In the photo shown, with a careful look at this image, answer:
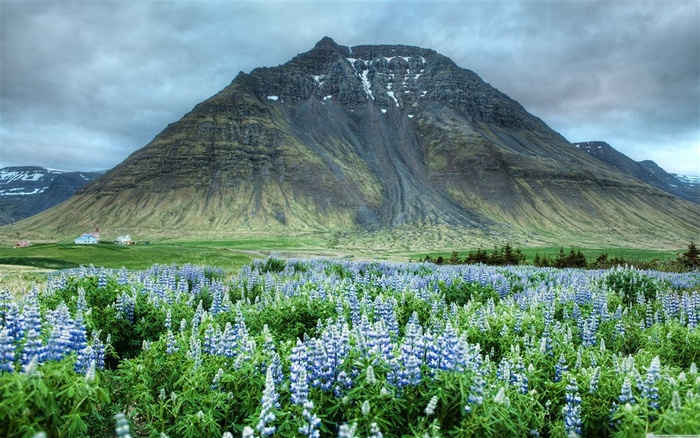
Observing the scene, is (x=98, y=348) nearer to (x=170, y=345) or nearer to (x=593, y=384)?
(x=170, y=345)

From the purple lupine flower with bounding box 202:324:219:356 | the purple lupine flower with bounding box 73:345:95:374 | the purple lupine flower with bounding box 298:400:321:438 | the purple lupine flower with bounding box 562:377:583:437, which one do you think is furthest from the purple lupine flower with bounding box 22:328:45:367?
the purple lupine flower with bounding box 562:377:583:437

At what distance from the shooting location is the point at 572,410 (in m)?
5.97

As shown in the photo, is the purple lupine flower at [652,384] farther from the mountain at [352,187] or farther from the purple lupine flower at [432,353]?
the mountain at [352,187]

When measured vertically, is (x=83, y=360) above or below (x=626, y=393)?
below

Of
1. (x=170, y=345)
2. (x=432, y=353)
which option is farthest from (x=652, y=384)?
(x=170, y=345)

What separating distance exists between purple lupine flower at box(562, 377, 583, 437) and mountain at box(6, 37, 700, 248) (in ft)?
329

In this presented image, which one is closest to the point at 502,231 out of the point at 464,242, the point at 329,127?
the point at 464,242

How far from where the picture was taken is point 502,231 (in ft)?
425

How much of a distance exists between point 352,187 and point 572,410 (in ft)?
470

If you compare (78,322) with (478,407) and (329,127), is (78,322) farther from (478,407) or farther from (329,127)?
(329,127)

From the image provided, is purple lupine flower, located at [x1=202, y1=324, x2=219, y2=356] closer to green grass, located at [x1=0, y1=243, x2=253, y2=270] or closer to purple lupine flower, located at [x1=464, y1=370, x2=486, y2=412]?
purple lupine flower, located at [x1=464, y1=370, x2=486, y2=412]

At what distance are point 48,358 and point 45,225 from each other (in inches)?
6500

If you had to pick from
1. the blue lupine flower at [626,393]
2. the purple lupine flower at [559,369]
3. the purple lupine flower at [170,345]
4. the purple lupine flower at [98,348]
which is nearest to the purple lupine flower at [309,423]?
the purple lupine flower at [170,345]

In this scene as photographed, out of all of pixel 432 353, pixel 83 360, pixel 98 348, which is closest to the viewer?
pixel 432 353
